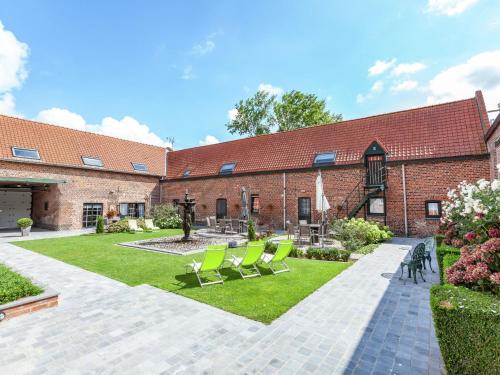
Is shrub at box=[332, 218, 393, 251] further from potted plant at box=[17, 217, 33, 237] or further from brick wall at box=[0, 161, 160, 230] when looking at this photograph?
potted plant at box=[17, 217, 33, 237]

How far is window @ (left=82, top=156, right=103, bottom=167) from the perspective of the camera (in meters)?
20.4

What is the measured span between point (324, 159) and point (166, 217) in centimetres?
1305

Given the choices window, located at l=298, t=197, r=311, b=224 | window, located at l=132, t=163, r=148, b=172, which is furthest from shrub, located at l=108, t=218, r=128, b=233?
window, located at l=298, t=197, r=311, b=224

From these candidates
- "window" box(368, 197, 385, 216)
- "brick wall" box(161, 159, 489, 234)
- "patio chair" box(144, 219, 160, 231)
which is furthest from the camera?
"patio chair" box(144, 219, 160, 231)

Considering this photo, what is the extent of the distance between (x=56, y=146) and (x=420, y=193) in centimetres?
2460

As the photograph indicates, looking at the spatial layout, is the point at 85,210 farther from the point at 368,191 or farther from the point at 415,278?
the point at 415,278

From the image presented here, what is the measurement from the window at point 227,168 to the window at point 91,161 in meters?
9.68

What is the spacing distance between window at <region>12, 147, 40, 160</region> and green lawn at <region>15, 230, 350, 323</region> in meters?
9.56

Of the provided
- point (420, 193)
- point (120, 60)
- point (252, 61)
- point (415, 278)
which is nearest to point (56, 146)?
point (120, 60)

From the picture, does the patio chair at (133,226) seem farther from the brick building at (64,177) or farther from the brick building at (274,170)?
the brick building at (274,170)

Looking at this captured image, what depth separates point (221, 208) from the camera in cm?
2158

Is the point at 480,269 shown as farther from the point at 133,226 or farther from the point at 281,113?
the point at 281,113

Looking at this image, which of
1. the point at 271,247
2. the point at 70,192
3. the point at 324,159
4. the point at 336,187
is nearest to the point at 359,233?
the point at 271,247

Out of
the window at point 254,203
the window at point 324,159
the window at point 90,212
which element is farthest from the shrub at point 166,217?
the window at point 324,159
